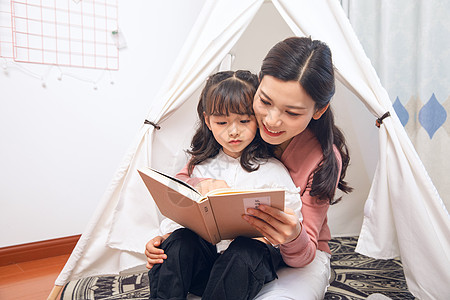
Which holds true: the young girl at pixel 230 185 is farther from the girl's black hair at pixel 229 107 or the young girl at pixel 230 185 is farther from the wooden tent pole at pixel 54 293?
the wooden tent pole at pixel 54 293

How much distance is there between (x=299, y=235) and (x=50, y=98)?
138 cm

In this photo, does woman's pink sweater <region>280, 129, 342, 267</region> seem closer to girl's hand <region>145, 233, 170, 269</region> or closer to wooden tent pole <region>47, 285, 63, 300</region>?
girl's hand <region>145, 233, 170, 269</region>

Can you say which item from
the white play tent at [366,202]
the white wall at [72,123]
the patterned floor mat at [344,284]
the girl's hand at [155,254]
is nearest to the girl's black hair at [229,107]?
the white play tent at [366,202]

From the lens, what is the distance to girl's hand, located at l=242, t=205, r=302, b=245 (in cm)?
77

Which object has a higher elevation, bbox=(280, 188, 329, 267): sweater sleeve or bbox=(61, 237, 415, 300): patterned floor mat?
bbox=(280, 188, 329, 267): sweater sleeve

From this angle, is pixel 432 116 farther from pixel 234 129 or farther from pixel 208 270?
pixel 208 270

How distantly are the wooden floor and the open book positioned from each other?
0.82 meters

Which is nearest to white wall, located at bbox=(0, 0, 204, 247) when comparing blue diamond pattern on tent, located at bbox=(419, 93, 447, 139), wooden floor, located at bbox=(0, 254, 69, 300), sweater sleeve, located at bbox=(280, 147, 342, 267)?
wooden floor, located at bbox=(0, 254, 69, 300)

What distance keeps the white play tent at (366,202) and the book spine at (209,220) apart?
45 centimetres

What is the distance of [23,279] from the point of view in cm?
145

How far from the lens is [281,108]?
912mm

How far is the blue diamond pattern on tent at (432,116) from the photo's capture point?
4.23ft

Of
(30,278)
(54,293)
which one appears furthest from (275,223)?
(30,278)

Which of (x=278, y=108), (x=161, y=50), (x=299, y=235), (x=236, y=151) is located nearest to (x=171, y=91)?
(x=236, y=151)
